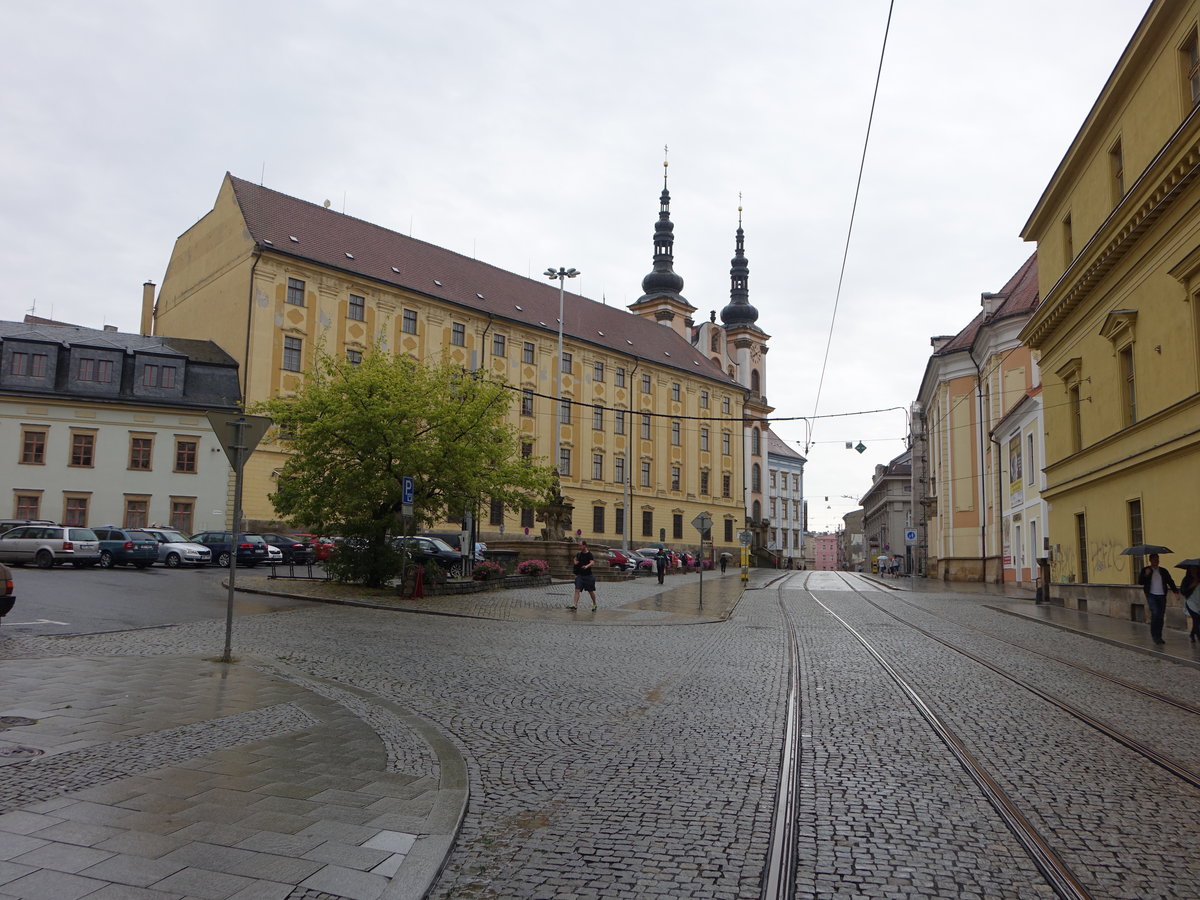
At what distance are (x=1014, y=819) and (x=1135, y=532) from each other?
19500mm

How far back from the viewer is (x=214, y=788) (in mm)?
5516

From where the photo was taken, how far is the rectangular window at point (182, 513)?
44531 millimetres

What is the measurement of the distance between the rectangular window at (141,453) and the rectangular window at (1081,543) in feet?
126

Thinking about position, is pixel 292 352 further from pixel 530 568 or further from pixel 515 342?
pixel 530 568

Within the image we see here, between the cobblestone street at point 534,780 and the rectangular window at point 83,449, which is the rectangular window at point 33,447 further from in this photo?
the cobblestone street at point 534,780

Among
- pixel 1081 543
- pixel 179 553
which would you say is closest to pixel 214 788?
pixel 1081 543

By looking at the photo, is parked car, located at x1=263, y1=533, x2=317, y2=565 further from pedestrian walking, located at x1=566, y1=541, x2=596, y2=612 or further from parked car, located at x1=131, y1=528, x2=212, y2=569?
pedestrian walking, located at x1=566, y1=541, x2=596, y2=612

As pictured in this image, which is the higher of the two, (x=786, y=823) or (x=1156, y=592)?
(x=1156, y=592)

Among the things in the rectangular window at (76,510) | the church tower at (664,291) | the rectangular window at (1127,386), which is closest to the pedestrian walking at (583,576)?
the rectangular window at (1127,386)

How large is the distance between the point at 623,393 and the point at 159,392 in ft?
111

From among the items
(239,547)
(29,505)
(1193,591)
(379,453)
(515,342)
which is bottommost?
(1193,591)

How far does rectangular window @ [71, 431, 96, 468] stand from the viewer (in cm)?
4281

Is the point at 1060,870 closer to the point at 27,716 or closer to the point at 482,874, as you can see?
the point at 482,874

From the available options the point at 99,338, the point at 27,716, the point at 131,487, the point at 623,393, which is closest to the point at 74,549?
the point at 131,487
